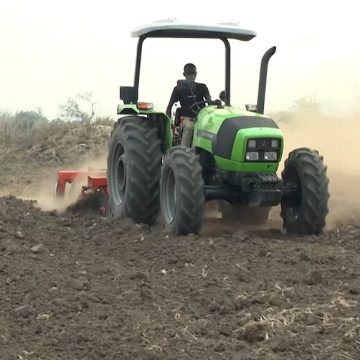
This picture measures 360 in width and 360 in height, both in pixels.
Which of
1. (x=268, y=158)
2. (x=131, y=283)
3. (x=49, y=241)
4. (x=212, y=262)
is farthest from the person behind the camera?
(x=268, y=158)

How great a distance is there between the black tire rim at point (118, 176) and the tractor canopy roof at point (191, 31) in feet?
4.81

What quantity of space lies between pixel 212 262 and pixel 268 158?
1.90 m

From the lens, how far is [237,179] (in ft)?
25.8

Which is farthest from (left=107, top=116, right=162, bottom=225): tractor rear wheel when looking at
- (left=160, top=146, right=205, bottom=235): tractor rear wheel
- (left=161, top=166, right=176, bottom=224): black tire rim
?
(left=160, top=146, right=205, bottom=235): tractor rear wheel

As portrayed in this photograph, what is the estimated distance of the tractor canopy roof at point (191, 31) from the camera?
27.7 feet

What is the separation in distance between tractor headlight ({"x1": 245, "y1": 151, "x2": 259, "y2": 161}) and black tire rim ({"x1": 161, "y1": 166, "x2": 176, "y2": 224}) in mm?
846

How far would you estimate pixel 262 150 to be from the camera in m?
7.93

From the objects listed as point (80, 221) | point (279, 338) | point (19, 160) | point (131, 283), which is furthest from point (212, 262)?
point (19, 160)

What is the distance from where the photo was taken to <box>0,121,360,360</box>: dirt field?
14.2 feet

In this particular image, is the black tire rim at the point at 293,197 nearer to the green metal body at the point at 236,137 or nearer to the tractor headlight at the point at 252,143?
the green metal body at the point at 236,137

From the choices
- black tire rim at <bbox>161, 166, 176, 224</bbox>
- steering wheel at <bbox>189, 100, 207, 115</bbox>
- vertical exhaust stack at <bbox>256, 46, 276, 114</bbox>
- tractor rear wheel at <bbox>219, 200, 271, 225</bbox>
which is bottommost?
tractor rear wheel at <bbox>219, 200, 271, 225</bbox>

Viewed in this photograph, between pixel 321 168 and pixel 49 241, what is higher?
pixel 321 168

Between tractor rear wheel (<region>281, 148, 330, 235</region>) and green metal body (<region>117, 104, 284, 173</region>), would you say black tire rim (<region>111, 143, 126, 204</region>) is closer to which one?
green metal body (<region>117, 104, 284, 173</region>)

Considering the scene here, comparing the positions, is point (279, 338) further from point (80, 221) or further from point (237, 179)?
point (80, 221)
